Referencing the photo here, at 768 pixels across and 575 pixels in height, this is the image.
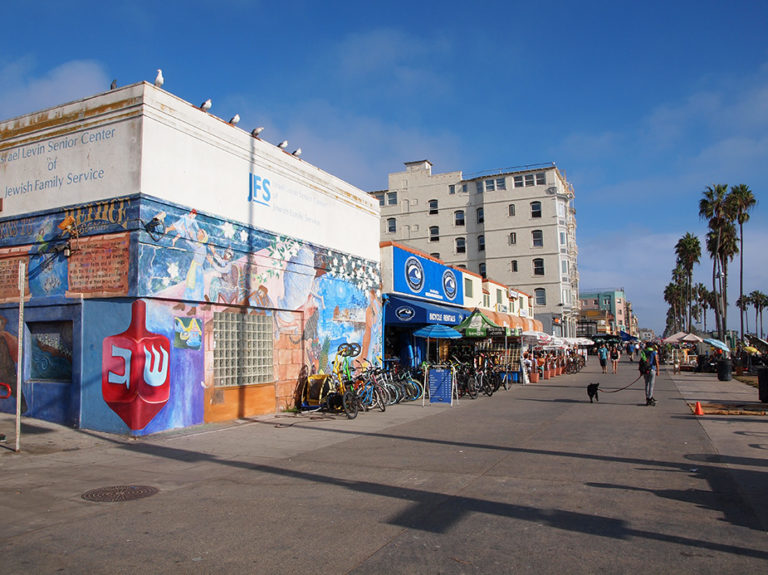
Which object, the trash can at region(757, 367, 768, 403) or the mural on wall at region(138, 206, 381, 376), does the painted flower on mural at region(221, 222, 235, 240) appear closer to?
the mural on wall at region(138, 206, 381, 376)

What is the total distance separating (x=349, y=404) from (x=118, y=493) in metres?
7.48

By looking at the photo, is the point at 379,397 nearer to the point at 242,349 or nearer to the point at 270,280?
the point at 242,349

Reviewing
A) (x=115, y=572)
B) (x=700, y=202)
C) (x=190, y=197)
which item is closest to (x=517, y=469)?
(x=115, y=572)

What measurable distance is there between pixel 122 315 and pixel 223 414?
10.4 feet

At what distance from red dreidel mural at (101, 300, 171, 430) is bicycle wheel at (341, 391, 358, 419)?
170 inches

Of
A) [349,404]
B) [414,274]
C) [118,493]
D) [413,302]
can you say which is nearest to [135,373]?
[118,493]

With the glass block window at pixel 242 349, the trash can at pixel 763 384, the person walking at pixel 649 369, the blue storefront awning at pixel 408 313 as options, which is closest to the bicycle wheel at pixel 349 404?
the glass block window at pixel 242 349

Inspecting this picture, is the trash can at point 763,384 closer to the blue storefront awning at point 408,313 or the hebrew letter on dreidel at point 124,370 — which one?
the blue storefront awning at point 408,313

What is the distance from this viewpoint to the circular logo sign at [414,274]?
74.7 feet

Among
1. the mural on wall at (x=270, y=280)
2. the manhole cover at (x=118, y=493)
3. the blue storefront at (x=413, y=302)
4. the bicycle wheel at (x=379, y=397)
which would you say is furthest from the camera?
the blue storefront at (x=413, y=302)

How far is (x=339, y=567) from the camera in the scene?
14.9 ft

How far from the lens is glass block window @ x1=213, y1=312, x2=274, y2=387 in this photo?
12.9m

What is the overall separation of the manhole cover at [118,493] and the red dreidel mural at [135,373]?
3.79 metres

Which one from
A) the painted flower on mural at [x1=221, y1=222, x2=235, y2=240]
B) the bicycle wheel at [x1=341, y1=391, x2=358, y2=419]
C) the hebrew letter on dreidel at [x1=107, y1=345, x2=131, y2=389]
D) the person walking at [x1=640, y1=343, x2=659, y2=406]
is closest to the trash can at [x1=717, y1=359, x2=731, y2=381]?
the person walking at [x1=640, y1=343, x2=659, y2=406]
